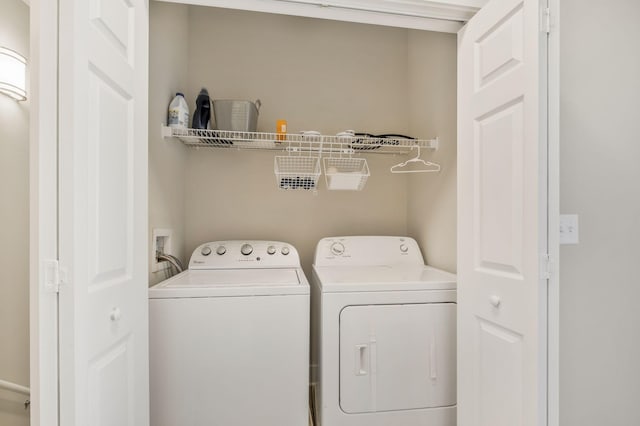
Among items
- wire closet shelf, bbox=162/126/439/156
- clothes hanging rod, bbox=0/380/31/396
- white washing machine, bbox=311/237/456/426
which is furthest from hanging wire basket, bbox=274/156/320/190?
clothes hanging rod, bbox=0/380/31/396

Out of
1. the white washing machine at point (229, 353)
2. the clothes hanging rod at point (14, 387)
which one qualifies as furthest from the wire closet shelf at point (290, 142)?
the clothes hanging rod at point (14, 387)

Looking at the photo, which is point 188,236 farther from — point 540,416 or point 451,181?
point 540,416

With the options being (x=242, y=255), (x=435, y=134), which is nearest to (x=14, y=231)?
(x=242, y=255)

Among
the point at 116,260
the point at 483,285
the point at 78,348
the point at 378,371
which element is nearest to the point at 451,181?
the point at 483,285

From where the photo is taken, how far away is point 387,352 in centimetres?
162

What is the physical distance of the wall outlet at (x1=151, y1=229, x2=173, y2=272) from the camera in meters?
1.71

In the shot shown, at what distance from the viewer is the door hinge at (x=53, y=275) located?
0.86 m

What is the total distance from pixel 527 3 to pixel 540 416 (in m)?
1.38

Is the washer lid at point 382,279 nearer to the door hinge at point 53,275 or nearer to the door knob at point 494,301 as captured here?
the door knob at point 494,301

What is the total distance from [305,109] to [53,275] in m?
1.92

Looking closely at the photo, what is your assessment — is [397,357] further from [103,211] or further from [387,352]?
[103,211]

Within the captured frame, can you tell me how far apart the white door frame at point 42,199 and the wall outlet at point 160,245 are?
85 centimetres

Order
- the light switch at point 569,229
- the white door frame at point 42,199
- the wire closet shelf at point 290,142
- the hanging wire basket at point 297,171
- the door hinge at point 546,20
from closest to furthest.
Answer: the white door frame at point 42,199 → the door hinge at point 546,20 → the light switch at point 569,229 → the wire closet shelf at point 290,142 → the hanging wire basket at point 297,171

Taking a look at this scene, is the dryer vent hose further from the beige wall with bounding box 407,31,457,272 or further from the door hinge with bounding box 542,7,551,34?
the door hinge with bounding box 542,7,551,34
